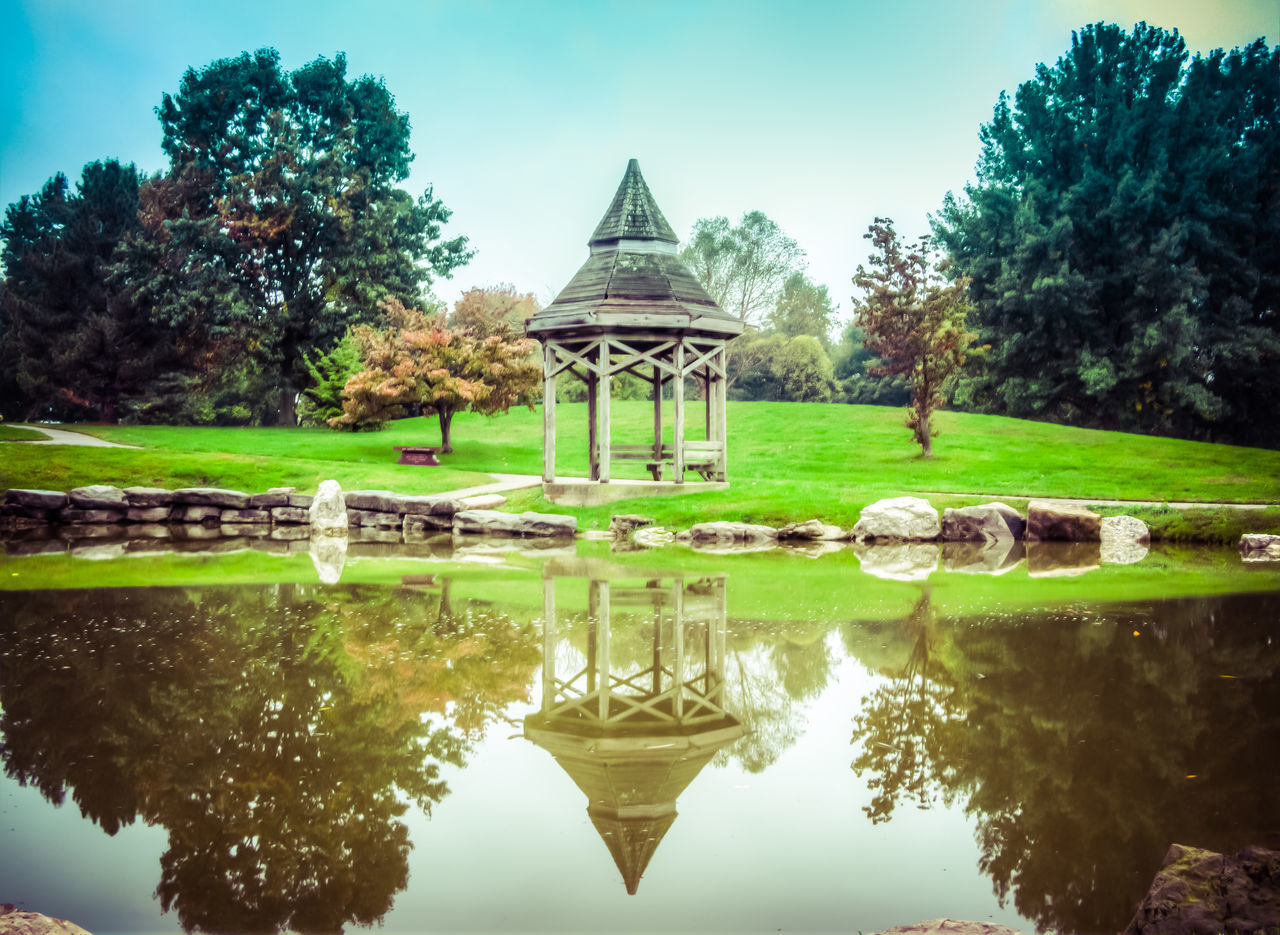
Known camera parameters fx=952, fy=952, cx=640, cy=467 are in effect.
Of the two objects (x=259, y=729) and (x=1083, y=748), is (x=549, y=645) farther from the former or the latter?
(x=1083, y=748)

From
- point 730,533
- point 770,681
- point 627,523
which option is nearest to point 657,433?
point 627,523

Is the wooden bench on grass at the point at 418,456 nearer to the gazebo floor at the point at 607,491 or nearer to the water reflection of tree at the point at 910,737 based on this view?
the gazebo floor at the point at 607,491

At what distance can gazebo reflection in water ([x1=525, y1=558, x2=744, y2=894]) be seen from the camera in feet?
13.7

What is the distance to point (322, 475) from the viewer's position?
22.0 m

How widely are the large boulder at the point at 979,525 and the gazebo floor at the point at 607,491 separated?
449 cm

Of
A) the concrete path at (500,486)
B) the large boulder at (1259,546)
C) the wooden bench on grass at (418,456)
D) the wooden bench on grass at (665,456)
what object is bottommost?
the large boulder at (1259,546)

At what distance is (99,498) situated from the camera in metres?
18.8

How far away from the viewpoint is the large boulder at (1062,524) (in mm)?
15953

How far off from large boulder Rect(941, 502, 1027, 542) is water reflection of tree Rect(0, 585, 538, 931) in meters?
10.2

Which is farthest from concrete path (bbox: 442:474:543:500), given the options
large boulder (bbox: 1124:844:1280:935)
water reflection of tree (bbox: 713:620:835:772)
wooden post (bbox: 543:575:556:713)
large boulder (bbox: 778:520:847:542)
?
large boulder (bbox: 1124:844:1280:935)

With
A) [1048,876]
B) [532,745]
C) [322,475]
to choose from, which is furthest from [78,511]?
[1048,876]

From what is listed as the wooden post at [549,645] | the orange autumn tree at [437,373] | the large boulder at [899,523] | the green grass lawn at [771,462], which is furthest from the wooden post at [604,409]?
the wooden post at [549,645]

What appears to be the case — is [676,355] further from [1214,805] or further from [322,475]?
[1214,805]

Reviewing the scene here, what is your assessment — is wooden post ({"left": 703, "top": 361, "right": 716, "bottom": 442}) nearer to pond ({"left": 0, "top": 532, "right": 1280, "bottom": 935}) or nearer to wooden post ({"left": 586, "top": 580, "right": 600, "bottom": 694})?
wooden post ({"left": 586, "top": 580, "right": 600, "bottom": 694})
